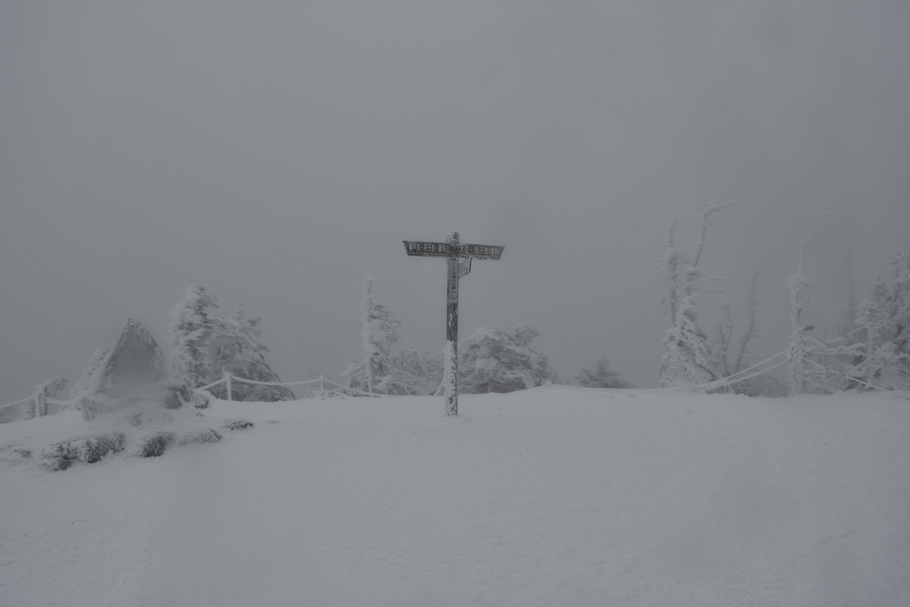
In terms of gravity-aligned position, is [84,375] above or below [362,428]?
above

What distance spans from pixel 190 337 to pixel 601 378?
20.1 meters

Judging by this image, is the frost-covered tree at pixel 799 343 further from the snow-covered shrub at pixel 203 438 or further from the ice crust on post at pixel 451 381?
the snow-covered shrub at pixel 203 438

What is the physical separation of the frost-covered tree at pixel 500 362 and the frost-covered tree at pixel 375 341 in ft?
11.8

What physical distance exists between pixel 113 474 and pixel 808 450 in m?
12.6

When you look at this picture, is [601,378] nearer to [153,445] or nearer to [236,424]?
[236,424]

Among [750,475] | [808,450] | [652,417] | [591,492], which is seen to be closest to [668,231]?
[652,417]

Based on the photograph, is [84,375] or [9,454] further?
[84,375]

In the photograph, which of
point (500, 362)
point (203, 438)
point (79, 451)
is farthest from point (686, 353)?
point (79, 451)

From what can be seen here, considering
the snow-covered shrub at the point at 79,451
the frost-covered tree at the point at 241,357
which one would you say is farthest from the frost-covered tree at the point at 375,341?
the snow-covered shrub at the point at 79,451

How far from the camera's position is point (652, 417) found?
33.6 feet

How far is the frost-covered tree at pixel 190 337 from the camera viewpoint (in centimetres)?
1528

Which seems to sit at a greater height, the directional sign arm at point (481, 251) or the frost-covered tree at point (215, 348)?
the directional sign arm at point (481, 251)

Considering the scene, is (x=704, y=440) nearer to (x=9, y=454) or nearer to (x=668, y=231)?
(x=668, y=231)

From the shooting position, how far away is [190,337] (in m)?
15.7
